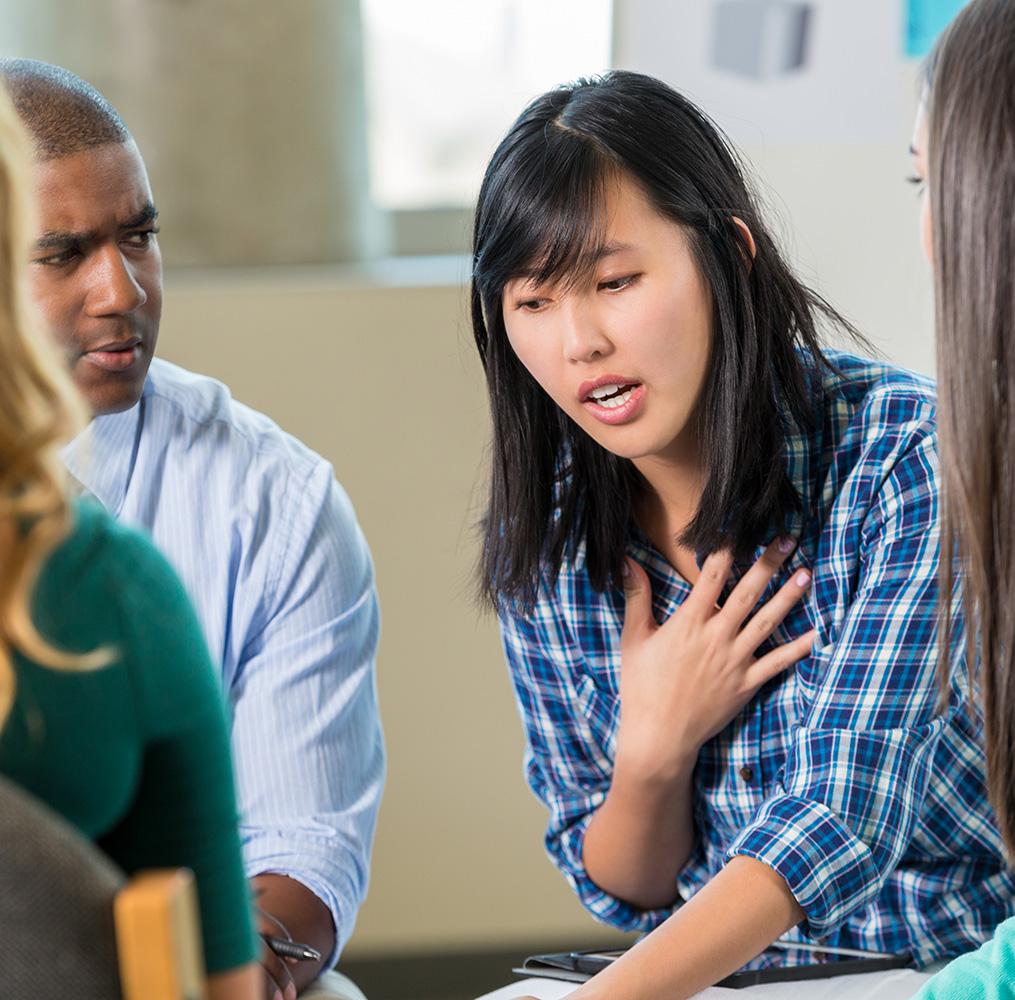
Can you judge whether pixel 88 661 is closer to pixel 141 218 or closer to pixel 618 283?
pixel 618 283

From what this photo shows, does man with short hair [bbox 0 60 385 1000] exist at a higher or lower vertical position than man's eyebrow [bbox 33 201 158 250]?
lower

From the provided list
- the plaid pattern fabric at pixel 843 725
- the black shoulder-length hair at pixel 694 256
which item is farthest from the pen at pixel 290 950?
the black shoulder-length hair at pixel 694 256

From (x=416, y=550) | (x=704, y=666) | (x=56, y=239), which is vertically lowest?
(x=416, y=550)

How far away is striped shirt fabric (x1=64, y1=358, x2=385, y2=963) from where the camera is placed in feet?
4.97

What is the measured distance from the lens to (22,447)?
0.67 metres

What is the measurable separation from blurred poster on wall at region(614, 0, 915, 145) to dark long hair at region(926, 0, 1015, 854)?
5.17 feet

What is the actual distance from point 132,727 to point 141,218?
3.15 feet

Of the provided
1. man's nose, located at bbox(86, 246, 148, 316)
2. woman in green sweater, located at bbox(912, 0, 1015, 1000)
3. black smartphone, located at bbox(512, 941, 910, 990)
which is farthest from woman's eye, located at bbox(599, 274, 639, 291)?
black smartphone, located at bbox(512, 941, 910, 990)

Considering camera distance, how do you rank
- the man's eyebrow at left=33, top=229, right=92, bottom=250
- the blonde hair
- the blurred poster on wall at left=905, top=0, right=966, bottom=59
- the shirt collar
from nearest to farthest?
the blonde hair, the man's eyebrow at left=33, top=229, right=92, bottom=250, the shirt collar, the blurred poster on wall at left=905, top=0, right=966, bottom=59

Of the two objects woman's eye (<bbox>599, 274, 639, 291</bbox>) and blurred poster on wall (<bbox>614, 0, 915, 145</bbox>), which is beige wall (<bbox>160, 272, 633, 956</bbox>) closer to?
blurred poster on wall (<bbox>614, 0, 915, 145</bbox>)

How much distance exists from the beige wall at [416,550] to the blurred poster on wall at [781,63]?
577 millimetres

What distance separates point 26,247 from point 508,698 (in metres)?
2.04

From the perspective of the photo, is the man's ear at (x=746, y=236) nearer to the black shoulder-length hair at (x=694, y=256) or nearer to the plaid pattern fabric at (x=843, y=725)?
the black shoulder-length hair at (x=694, y=256)

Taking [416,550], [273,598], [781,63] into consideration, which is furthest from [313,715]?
[781,63]
